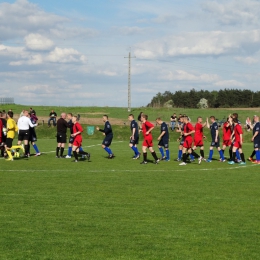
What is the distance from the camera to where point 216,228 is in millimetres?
9664

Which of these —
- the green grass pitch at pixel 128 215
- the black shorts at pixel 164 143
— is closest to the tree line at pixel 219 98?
the black shorts at pixel 164 143

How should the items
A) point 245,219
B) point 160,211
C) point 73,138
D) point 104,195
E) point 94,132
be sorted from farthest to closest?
point 94,132 < point 73,138 < point 104,195 < point 160,211 < point 245,219

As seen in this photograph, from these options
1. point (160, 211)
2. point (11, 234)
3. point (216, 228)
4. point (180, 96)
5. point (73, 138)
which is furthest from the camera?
point (180, 96)

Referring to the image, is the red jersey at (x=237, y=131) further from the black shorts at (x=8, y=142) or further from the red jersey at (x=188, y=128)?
the black shorts at (x=8, y=142)

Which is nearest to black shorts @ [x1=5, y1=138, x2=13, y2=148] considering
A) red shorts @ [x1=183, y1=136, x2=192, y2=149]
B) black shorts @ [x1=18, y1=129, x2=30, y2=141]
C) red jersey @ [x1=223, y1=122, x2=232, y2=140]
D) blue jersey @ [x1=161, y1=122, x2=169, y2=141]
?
black shorts @ [x1=18, y1=129, x2=30, y2=141]

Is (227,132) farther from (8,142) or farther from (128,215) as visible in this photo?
(128,215)

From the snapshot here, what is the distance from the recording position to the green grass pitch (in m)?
8.19

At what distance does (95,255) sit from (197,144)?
53.3 feet

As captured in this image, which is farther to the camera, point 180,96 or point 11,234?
point 180,96

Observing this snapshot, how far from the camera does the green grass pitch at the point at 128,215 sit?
8188 millimetres

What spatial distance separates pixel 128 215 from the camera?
10.8 metres

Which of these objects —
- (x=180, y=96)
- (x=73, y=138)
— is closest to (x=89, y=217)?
(x=73, y=138)

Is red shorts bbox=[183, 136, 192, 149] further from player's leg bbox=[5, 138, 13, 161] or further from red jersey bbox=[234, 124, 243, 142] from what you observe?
player's leg bbox=[5, 138, 13, 161]

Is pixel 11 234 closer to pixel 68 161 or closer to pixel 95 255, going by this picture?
pixel 95 255
